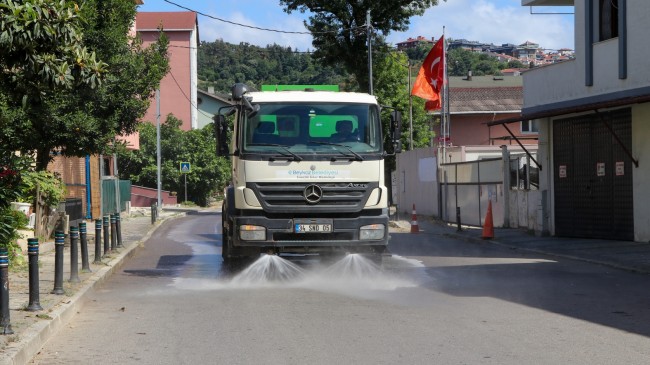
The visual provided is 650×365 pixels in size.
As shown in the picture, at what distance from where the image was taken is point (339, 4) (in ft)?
158

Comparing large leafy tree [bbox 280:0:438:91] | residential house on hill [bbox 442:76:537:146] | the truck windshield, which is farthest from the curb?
residential house on hill [bbox 442:76:537:146]

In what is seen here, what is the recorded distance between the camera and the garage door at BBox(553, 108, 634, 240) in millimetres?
21484

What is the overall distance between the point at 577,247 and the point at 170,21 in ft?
249

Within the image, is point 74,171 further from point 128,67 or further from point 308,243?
point 308,243

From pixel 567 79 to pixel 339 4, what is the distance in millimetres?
25576

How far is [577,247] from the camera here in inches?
816

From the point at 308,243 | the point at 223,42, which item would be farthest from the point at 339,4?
the point at 223,42

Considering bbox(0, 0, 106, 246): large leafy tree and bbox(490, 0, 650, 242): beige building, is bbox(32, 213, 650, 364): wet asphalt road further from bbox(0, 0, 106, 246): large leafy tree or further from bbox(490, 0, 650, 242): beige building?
bbox(490, 0, 650, 242): beige building

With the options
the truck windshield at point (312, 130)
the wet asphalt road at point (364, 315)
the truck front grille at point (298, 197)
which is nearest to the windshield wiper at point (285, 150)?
the truck windshield at point (312, 130)

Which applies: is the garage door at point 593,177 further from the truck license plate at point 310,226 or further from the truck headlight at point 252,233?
the truck headlight at point 252,233

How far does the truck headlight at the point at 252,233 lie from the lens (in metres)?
14.3

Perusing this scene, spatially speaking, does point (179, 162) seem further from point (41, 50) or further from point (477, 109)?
point (41, 50)

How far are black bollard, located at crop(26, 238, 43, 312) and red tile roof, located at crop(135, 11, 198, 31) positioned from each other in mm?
81701

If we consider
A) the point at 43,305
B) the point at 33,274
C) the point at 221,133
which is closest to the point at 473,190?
the point at 221,133
